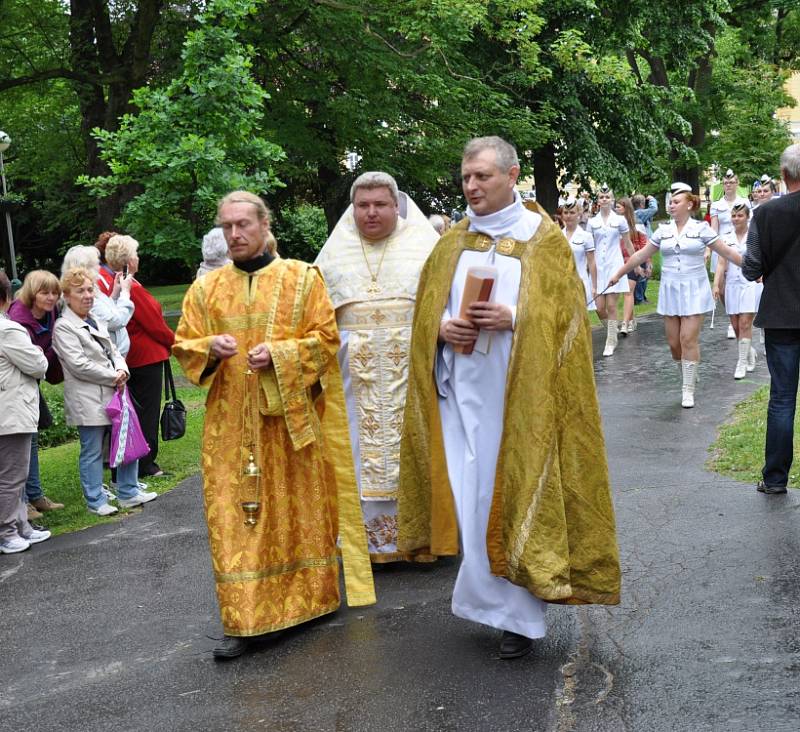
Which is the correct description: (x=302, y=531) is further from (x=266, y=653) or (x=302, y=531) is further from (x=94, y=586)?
(x=94, y=586)

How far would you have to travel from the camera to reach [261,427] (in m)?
5.69

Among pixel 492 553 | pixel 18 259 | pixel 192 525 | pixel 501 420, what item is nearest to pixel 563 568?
pixel 492 553

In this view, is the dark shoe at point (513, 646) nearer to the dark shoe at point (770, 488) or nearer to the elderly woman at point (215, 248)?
the dark shoe at point (770, 488)

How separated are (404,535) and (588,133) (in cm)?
2196

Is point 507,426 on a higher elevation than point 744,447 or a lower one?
higher

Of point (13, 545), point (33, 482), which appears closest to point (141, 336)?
point (33, 482)

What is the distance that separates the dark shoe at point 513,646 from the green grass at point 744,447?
348cm

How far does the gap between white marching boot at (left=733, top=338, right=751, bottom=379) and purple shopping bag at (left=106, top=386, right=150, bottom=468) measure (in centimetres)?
730

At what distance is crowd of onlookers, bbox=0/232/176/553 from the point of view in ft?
25.3

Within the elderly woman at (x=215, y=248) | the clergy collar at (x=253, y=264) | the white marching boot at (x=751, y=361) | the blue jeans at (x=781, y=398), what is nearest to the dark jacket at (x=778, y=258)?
the blue jeans at (x=781, y=398)

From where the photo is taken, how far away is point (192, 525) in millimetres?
8242

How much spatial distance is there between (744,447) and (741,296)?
4456 millimetres

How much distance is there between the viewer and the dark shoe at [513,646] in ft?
16.9

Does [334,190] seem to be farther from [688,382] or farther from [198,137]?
[688,382]
